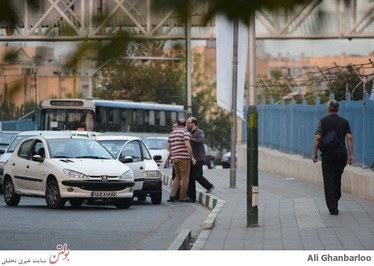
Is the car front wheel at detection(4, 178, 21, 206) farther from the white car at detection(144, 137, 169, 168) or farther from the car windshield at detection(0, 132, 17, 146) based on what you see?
the white car at detection(144, 137, 169, 168)

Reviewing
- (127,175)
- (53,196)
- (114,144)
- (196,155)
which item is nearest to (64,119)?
(114,144)

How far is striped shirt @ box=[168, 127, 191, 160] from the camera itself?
22922 millimetres

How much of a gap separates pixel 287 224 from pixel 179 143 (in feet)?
24.3

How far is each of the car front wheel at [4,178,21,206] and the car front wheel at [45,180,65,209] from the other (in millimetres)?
1088

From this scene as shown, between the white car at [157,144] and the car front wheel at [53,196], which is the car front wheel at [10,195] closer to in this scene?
the car front wheel at [53,196]

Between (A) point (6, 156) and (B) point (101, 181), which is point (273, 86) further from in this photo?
(B) point (101, 181)

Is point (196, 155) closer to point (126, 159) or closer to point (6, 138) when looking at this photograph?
point (126, 159)

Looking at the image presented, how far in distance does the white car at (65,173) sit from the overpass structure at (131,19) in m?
16.1

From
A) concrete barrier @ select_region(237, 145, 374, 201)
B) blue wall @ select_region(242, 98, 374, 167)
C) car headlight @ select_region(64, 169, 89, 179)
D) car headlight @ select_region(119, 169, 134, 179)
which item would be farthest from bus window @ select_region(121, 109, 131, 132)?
car headlight @ select_region(64, 169, 89, 179)

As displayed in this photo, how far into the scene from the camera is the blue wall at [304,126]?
22.9 meters

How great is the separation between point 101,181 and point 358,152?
602cm

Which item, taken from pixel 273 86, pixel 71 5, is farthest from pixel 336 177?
pixel 273 86

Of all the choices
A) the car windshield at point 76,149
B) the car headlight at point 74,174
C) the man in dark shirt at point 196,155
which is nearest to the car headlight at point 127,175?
the car headlight at point 74,174
